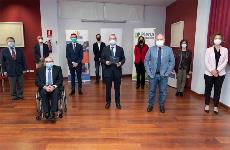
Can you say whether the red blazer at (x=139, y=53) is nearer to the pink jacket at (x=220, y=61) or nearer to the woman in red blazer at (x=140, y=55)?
the woman in red blazer at (x=140, y=55)

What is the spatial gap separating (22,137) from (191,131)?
2614 millimetres

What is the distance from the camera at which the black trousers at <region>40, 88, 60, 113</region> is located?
400cm

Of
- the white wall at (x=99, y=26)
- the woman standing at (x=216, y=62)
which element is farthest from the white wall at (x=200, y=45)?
the white wall at (x=99, y=26)

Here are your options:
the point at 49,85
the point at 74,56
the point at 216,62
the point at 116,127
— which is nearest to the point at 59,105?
the point at 49,85

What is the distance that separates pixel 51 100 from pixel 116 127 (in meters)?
1.26

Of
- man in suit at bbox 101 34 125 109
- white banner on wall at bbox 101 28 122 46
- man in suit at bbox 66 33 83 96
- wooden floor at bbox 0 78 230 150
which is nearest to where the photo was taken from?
wooden floor at bbox 0 78 230 150

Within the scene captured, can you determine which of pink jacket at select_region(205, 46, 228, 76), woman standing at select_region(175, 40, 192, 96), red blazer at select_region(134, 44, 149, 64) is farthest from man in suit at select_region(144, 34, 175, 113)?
red blazer at select_region(134, 44, 149, 64)

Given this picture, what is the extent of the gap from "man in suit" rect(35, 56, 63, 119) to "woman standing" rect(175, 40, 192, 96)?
3.20m

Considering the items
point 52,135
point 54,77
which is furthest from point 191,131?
point 54,77

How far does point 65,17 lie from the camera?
8.15 meters

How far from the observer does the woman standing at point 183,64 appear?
5.80 m

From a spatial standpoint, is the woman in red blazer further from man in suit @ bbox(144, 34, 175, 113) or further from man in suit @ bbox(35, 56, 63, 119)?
man in suit @ bbox(35, 56, 63, 119)

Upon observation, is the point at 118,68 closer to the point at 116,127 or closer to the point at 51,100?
the point at 116,127

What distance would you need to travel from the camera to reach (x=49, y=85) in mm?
4004
